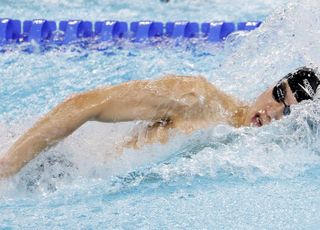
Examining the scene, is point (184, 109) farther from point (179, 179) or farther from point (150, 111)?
point (179, 179)

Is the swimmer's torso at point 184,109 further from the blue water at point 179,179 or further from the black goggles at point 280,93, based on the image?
the black goggles at point 280,93

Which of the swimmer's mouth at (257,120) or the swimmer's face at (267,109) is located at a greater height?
the swimmer's face at (267,109)

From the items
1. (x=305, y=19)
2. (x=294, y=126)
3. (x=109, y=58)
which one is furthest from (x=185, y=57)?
(x=294, y=126)

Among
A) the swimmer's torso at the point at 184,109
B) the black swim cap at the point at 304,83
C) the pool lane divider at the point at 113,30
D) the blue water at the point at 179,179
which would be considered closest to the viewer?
the blue water at the point at 179,179

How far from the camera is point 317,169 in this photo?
2.89 meters

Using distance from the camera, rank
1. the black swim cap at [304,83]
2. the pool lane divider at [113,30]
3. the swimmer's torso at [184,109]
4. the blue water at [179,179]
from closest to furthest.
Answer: the blue water at [179,179]
the swimmer's torso at [184,109]
the black swim cap at [304,83]
the pool lane divider at [113,30]

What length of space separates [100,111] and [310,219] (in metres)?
0.86

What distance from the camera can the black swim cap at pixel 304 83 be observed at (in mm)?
2811

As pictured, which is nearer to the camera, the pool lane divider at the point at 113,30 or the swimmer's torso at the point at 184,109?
the swimmer's torso at the point at 184,109

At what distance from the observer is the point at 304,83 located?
283 cm

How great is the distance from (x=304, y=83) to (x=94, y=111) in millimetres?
864

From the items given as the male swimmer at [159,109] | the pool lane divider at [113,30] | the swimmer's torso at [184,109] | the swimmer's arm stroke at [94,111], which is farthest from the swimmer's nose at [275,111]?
the pool lane divider at [113,30]

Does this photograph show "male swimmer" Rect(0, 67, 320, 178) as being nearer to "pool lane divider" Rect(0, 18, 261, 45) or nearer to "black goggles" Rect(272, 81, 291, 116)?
"black goggles" Rect(272, 81, 291, 116)

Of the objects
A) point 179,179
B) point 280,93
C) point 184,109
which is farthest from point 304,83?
point 179,179
